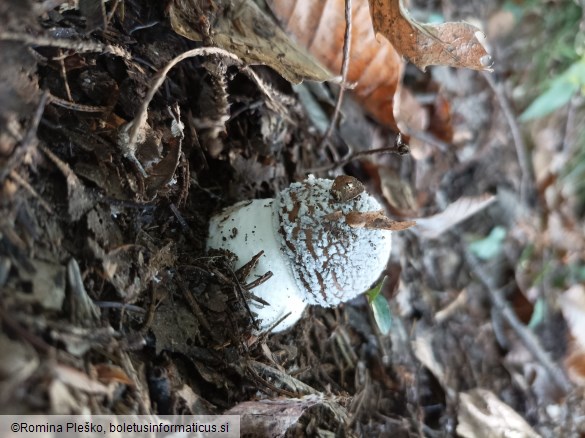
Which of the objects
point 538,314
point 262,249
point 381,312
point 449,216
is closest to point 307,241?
point 262,249

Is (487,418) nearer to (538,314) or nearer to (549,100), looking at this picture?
(538,314)

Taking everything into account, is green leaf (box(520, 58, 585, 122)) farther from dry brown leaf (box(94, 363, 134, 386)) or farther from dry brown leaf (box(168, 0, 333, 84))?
dry brown leaf (box(94, 363, 134, 386))

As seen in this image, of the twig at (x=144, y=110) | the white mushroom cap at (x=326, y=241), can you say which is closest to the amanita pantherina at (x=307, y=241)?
the white mushroom cap at (x=326, y=241)

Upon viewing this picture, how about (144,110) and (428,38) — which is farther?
(428,38)

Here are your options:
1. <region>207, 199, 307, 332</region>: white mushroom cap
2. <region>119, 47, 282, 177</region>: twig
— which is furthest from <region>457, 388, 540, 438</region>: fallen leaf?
<region>119, 47, 282, 177</region>: twig

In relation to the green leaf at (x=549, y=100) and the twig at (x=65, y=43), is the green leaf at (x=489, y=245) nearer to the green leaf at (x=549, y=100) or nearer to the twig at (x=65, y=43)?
the green leaf at (x=549, y=100)

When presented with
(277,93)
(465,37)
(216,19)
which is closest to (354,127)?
(277,93)
